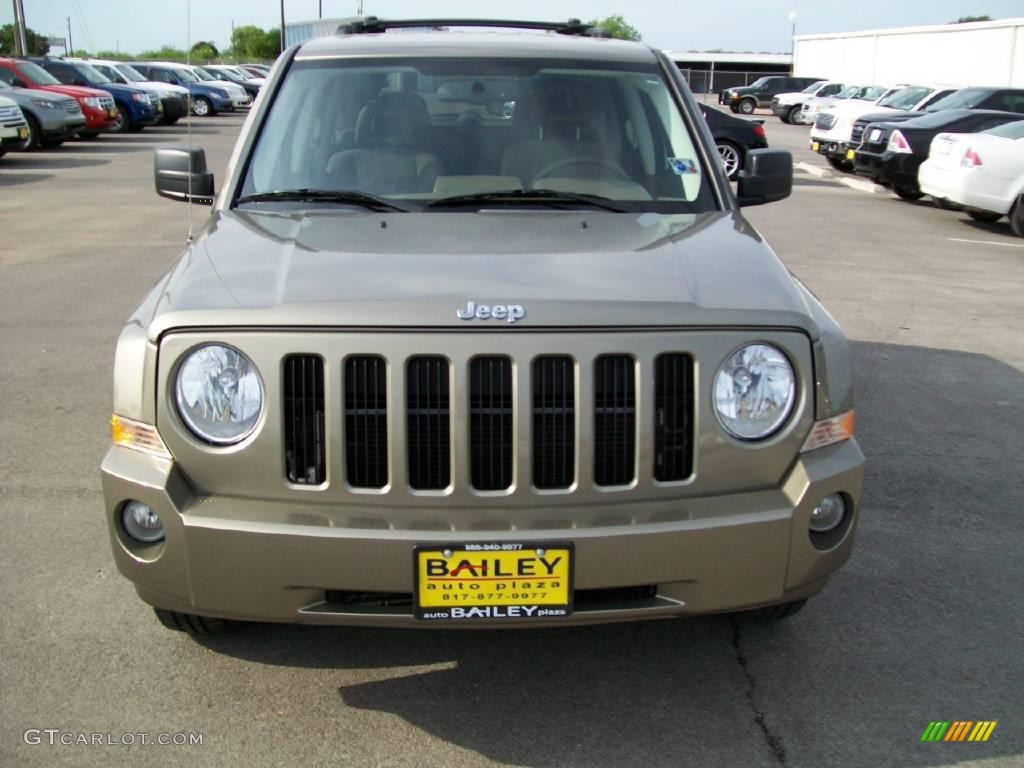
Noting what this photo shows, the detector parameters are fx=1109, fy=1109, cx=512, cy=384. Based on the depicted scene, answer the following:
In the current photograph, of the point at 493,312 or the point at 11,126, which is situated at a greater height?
the point at 493,312

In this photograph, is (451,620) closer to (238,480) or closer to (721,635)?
(238,480)

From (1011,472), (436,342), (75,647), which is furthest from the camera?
(1011,472)

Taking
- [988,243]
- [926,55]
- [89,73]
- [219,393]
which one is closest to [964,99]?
[988,243]

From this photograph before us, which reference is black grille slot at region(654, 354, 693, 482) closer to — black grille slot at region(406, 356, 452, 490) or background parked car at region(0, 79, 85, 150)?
black grille slot at region(406, 356, 452, 490)

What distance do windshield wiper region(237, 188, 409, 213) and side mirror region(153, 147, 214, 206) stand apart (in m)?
0.53

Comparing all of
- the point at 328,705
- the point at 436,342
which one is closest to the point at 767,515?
the point at 436,342

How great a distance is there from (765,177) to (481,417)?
2.28 meters

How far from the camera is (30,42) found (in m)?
60.6

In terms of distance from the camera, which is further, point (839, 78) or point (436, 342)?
point (839, 78)

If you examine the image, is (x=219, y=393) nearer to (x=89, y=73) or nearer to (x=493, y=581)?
(x=493, y=581)

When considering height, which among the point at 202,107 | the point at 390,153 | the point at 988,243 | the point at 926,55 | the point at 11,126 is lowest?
the point at 988,243

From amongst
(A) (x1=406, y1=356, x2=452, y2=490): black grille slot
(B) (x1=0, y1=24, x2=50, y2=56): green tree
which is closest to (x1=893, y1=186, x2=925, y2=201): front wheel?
(A) (x1=406, y1=356, x2=452, y2=490): black grille slot

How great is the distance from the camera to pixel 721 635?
3617mm

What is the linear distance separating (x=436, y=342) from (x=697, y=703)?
1343 mm
